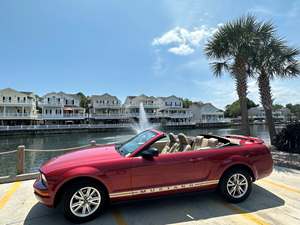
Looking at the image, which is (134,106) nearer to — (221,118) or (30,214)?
(221,118)

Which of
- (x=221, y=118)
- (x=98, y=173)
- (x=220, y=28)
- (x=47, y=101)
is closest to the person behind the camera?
(x=98, y=173)

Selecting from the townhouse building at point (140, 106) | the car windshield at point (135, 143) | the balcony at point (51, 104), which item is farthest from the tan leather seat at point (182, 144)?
the townhouse building at point (140, 106)

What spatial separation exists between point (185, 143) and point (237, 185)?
1.29 meters

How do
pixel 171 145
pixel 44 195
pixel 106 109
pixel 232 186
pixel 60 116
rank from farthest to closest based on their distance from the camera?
pixel 106 109 < pixel 60 116 < pixel 171 145 < pixel 232 186 < pixel 44 195

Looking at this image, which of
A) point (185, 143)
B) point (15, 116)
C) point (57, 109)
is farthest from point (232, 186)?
point (57, 109)

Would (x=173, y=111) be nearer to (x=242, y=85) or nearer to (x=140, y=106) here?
(x=140, y=106)

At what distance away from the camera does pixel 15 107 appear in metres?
48.8

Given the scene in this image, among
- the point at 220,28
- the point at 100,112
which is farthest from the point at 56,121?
the point at 220,28

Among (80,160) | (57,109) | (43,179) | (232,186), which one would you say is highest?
(57,109)

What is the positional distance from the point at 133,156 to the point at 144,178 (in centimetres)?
42

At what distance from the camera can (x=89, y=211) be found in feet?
11.7

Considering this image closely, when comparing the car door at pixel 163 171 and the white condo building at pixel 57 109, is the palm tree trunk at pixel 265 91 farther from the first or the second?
the white condo building at pixel 57 109

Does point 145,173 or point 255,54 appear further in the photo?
point 255,54

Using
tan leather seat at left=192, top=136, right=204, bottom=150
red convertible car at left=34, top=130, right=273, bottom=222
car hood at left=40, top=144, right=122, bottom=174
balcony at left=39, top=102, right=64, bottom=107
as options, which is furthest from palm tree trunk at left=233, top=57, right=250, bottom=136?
balcony at left=39, top=102, right=64, bottom=107
